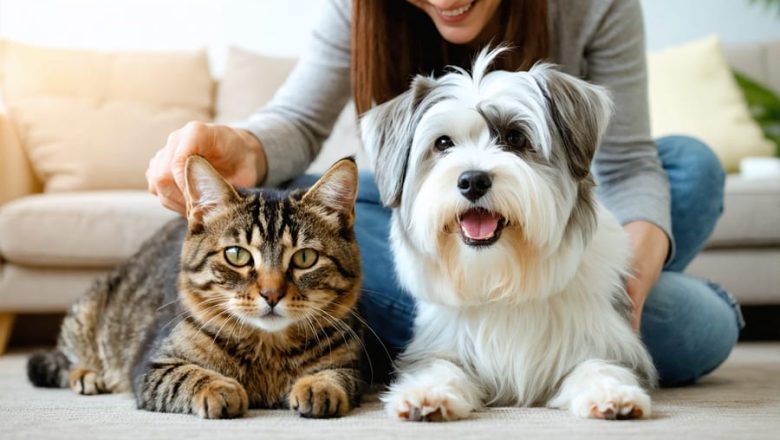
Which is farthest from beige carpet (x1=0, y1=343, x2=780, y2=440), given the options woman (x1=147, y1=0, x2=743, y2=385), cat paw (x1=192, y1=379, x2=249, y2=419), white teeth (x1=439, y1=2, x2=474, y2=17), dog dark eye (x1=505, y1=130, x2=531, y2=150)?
white teeth (x1=439, y1=2, x2=474, y2=17)

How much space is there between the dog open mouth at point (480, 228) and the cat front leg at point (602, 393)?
13.3 inches

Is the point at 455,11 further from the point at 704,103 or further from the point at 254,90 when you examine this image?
the point at 704,103

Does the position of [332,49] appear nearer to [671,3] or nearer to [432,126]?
[432,126]

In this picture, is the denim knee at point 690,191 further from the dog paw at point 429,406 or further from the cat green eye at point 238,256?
the cat green eye at point 238,256

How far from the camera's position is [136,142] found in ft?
12.5

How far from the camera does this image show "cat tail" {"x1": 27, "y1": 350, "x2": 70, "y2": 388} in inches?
90.8

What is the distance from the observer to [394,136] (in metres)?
1.82

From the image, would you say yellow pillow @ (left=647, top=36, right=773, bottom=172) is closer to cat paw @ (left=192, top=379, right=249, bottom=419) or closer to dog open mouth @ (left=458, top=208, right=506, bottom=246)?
dog open mouth @ (left=458, top=208, right=506, bottom=246)

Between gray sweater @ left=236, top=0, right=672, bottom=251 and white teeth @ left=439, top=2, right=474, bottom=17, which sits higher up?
white teeth @ left=439, top=2, right=474, bottom=17

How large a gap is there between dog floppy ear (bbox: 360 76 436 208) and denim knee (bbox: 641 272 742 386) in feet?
2.54

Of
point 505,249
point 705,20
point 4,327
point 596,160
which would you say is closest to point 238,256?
point 505,249

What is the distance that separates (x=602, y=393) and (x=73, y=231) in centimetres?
228

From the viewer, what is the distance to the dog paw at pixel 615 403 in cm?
158

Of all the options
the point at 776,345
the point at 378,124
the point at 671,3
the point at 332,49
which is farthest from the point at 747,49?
the point at 378,124
